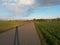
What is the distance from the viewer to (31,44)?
12609 millimetres

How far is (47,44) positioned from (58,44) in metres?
0.95

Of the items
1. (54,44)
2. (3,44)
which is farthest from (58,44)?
(3,44)

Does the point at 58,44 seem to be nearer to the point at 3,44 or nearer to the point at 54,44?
the point at 54,44

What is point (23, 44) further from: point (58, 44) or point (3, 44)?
point (58, 44)

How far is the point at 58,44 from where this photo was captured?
12062mm

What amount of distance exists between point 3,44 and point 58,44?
3.53 meters

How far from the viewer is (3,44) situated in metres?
12.0

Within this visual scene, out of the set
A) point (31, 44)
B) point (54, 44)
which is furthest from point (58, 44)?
point (31, 44)

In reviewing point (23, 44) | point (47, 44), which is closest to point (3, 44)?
point (23, 44)

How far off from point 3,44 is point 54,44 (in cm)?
325

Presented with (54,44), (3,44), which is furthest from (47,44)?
(3,44)

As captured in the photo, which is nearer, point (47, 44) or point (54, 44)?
point (54, 44)

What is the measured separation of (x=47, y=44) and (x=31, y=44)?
43.3 inches

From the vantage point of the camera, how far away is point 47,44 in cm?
1276
